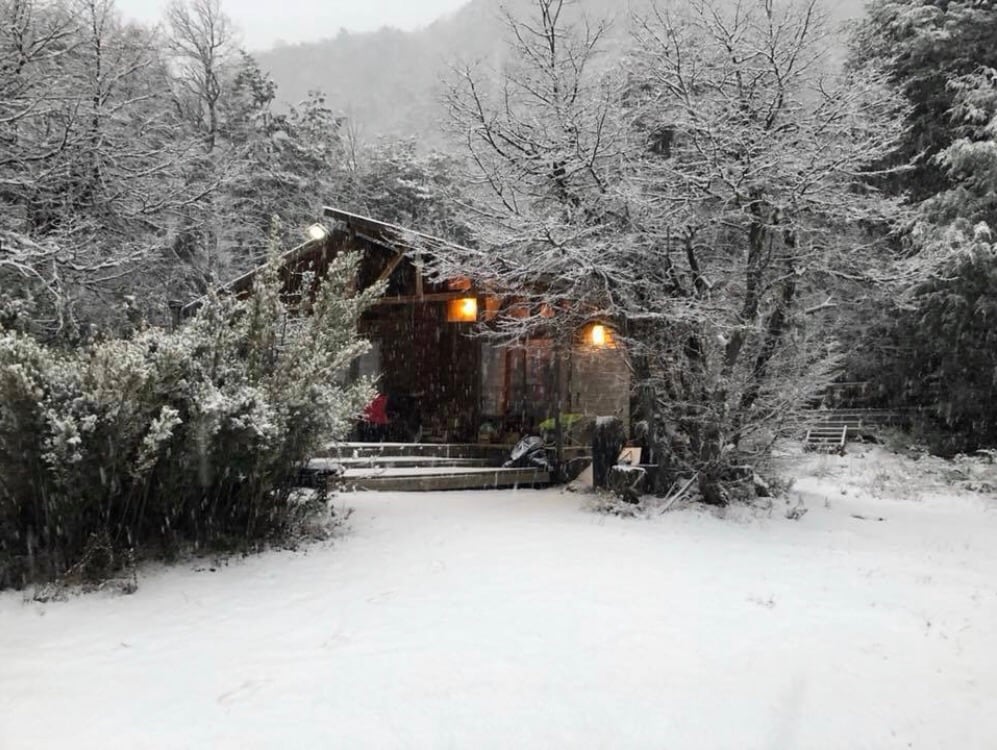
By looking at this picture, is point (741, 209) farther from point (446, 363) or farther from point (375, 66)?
point (375, 66)

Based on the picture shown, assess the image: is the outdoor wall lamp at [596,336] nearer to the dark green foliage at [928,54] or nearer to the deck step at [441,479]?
the deck step at [441,479]

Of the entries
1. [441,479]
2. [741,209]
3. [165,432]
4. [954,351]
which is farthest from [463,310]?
[954,351]

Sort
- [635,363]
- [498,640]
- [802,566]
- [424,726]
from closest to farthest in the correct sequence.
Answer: [424,726] → [498,640] → [802,566] → [635,363]

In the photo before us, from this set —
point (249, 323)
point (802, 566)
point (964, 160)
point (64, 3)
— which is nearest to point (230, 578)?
point (249, 323)

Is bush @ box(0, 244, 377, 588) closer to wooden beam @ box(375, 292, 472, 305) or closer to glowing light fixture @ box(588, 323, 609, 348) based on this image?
glowing light fixture @ box(588, 323, 609, 348)

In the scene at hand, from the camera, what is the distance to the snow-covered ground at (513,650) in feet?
9.86

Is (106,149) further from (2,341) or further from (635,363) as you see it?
(635,363)

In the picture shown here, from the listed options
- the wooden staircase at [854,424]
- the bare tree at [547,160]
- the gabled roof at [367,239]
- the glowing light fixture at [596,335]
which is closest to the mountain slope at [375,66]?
the gabled roof at [367,239]

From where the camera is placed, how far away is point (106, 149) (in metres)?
10.7

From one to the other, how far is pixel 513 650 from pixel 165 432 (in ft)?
9.01

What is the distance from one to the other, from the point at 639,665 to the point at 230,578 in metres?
3.04

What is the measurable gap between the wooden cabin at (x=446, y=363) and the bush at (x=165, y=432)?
6.67 m

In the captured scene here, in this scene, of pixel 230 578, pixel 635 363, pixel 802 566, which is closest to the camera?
pixel 230 578

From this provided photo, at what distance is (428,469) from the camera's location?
10.2 metres
